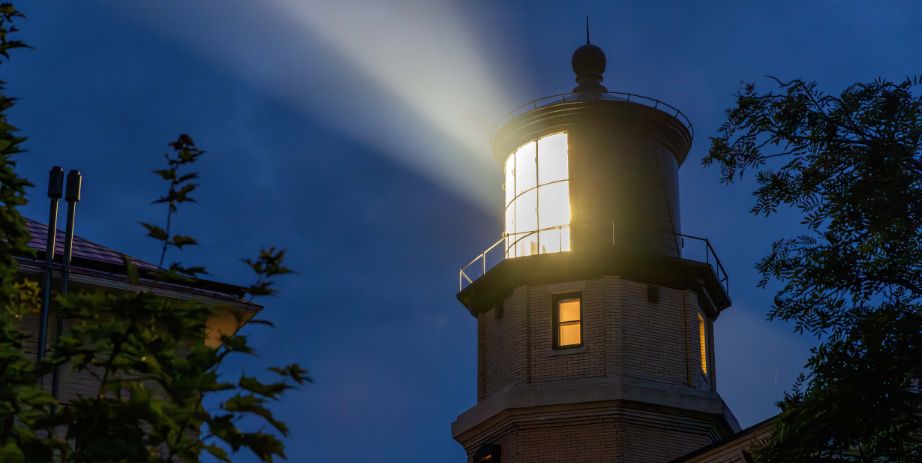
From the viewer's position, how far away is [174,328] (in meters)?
7.07

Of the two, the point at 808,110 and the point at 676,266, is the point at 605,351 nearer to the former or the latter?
the point at 676,266

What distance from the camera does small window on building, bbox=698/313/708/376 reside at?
3184cm

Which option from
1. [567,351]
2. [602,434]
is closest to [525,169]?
[567,351]

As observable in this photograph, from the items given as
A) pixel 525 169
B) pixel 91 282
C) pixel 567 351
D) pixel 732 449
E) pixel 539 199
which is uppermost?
pixel 525 169

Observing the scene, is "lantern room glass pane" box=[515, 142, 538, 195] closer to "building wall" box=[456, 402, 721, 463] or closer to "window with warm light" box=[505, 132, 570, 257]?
"window with warm light" box=[505, 132, 570, 257]

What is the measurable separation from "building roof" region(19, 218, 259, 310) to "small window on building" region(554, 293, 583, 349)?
34.8 feet

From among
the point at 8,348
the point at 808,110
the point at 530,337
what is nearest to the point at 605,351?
the point at 530,337

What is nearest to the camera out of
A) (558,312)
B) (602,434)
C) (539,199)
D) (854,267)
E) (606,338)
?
(854,267)

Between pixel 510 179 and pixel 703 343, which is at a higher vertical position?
pixel 510 179

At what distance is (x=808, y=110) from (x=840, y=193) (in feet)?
3.61

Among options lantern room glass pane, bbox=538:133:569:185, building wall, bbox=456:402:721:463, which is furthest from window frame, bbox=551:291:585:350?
lantern room glass pane, bbox=538:133:569:185

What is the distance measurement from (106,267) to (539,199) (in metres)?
13.7

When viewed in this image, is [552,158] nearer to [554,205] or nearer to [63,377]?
[554,205]

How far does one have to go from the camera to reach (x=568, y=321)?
30781mm
